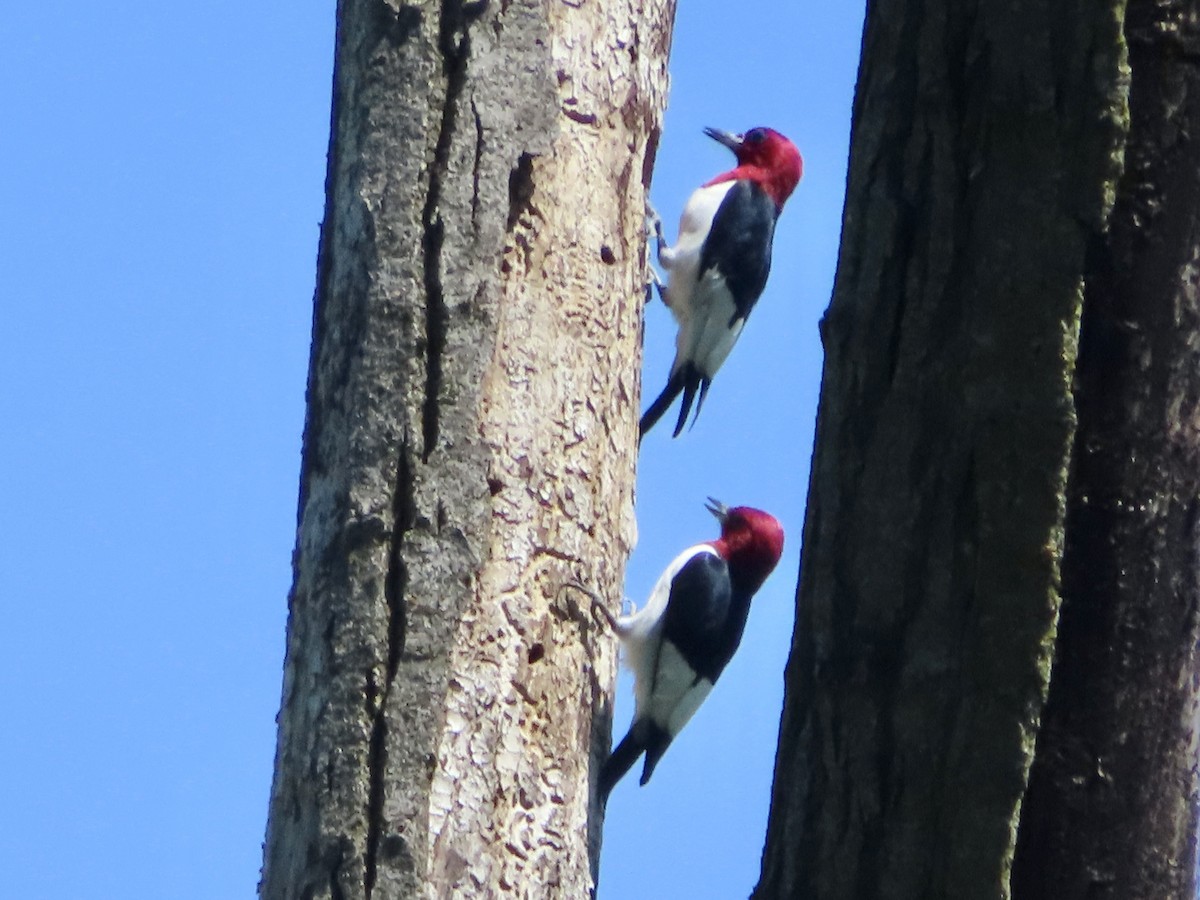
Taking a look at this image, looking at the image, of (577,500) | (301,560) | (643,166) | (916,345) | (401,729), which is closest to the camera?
(916,345)

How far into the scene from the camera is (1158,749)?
1.40m

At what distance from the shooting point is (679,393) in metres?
6.25

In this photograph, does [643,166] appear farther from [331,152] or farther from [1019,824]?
[1019,824]

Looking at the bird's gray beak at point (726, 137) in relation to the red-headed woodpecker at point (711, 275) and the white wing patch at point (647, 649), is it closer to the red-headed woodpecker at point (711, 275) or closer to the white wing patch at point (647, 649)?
the red-headed woodpecker at point (711, 275)

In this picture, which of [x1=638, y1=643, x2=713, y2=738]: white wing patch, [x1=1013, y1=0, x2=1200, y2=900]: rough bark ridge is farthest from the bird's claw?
[x1=1013, y1=0, x2=1200, y2=900]: rough bark ridge

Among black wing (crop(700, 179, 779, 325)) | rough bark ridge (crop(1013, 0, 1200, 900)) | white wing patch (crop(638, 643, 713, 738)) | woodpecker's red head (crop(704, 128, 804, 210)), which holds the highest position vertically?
woodpecker's red head (crop(704, 128, 804, 210))

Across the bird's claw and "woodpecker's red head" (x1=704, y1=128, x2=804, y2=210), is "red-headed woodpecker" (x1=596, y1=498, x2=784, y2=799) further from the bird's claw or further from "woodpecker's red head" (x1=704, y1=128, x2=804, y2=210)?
"woodpecker's red head" (x1=704, y1=128, x2=804, y2=210)

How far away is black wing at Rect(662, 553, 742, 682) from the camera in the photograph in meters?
5.17

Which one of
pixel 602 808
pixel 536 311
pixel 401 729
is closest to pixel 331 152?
pixel 536 311

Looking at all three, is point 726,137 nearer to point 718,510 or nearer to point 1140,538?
point 718,510

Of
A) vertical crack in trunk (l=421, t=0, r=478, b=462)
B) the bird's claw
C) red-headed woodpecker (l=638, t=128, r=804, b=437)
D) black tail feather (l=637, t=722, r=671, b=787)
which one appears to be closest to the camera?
vertical crack in trunk (l=421, t=0, r=478, b=462)

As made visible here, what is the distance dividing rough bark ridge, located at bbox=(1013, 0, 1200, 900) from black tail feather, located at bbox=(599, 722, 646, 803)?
2329 millimetres

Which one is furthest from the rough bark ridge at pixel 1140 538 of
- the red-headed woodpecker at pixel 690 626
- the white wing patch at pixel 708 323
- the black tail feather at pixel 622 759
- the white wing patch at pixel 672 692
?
the white wing patch at pixel 708 323

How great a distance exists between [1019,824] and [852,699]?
0.21 m
